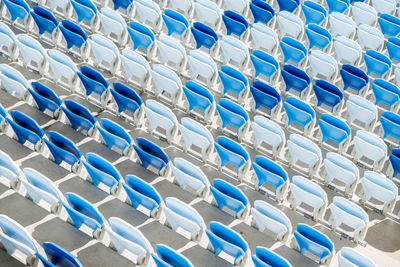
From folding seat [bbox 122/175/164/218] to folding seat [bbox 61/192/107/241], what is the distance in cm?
46

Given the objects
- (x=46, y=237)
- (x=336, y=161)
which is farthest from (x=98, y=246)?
(x=336, y=161)

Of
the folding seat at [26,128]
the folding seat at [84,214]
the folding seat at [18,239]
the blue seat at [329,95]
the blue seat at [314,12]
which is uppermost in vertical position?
the blue seat at [314,12]

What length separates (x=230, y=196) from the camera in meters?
8.30

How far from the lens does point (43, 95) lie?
9414mm

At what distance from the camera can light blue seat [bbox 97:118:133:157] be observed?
8.75 metres

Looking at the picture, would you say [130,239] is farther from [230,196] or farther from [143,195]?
[230,196]

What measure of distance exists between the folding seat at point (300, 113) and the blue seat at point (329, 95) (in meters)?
0.40

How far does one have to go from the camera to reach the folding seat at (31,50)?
976cm

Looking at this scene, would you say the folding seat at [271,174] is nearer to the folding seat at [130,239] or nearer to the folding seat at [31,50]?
the folding seat at [130,239]

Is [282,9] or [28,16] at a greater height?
[282,9]

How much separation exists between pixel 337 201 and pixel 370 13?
4473 mm

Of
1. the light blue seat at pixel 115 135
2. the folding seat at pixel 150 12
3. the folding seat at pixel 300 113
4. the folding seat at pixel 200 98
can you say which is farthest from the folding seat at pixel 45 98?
the folding seat at pixel 300 113

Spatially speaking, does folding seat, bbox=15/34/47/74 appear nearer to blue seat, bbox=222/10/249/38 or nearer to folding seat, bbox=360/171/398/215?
blue seat, bbox=222/10/249/38

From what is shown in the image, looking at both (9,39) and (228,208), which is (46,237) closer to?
(228,208)
